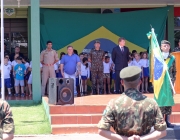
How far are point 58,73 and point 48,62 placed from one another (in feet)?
3.15

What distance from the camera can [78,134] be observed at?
30.5ft

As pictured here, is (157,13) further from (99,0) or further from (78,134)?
(78,134)

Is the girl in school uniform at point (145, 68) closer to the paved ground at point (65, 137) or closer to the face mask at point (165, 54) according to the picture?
the paved ground at point (65, 137)

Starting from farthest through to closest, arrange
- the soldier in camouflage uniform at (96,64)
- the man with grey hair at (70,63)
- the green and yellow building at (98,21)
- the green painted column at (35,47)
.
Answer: the green and yellow building at (98,21)
the soldier in camouflage uniform at (96,64)
the man with grey hair at (70,63)
the green painted column at (35,47)

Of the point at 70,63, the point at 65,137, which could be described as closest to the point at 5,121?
the point at 65,137

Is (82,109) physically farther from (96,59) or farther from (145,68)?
(145,68)

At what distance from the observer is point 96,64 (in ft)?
45.2

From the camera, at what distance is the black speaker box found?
9906mm

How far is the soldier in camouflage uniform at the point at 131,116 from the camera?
11.6 feet

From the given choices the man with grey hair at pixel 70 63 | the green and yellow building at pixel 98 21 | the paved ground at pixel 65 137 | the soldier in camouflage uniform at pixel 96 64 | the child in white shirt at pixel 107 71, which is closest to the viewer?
the paved ground at pixel 65 137

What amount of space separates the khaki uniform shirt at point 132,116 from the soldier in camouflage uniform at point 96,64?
32.5 feet

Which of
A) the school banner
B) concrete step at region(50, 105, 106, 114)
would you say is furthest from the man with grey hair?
concrete step at region(50, 105, 106, 114)

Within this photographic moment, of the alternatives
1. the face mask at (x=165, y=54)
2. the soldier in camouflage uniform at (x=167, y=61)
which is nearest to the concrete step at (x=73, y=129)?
the soldier in camouflage uniform at (x=167, y=61)

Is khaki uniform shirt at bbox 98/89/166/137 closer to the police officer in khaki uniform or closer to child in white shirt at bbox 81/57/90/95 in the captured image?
the police officer in khaki uniform
